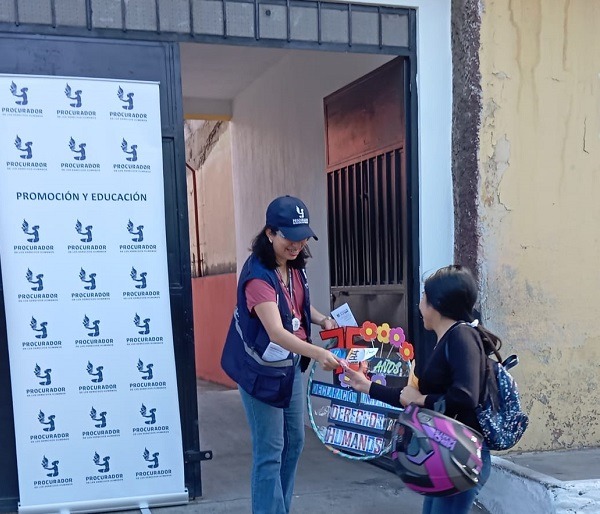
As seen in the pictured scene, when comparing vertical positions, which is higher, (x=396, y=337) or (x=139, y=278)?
(x=139, y=278)

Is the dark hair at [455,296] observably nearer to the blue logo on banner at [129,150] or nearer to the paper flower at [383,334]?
the paper flower at [383,334]

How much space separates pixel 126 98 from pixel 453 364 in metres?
2.40

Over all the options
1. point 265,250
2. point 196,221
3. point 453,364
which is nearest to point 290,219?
point 265,250

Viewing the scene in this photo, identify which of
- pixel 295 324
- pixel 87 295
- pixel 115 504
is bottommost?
pixel 115 504

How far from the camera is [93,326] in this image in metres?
3.85

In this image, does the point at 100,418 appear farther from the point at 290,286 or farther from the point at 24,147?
the point at 24,147

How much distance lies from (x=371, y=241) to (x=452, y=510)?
2.54m

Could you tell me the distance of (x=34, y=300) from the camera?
3.76 m

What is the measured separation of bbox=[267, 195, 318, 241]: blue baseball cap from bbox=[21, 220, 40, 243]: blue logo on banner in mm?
1367

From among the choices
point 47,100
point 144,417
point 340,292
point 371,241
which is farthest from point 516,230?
point 47,100

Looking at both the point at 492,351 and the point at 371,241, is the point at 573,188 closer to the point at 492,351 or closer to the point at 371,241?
the point at 371,241

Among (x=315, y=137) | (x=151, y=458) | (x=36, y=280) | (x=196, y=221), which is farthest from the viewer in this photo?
(x=196, y=221)

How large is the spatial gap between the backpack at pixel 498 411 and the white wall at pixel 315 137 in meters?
1.82

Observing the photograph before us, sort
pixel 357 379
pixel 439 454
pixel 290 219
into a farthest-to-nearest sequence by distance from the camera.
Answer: pixel 290 219 → pixel 357 379 → pixel 439 454
